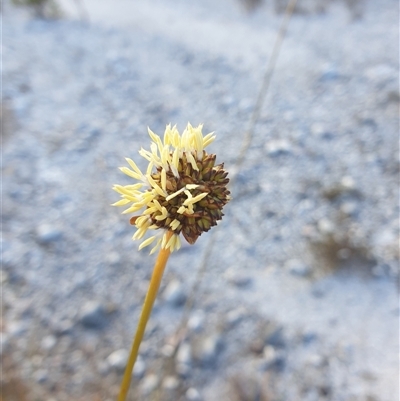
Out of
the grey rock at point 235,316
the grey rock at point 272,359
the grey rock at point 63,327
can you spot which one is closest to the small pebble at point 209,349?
the grey rock at point 235,316

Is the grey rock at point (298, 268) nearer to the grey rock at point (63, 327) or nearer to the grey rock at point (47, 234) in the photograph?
the grey rock at point (63, 327)

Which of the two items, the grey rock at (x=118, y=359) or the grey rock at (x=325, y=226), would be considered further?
the grey rock at (x=325, y=226)

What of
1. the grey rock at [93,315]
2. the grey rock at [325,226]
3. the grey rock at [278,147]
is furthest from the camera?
the grey rock at [278,147]

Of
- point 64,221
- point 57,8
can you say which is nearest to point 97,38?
point 57,8

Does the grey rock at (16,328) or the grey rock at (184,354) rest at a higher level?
the grey rock at (184,354)

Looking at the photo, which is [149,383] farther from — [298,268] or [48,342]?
[298,268]

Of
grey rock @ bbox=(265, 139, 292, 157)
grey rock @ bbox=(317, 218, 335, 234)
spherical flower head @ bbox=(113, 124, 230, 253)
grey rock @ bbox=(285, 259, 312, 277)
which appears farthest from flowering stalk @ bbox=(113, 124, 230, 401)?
grey rock @ bbox=(265, 139, 292, 157)

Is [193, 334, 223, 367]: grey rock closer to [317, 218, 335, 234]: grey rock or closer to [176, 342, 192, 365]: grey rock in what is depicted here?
[176, 342, 192, 365]: grey rock

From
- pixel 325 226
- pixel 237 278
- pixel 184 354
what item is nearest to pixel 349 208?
pixel 325 226
